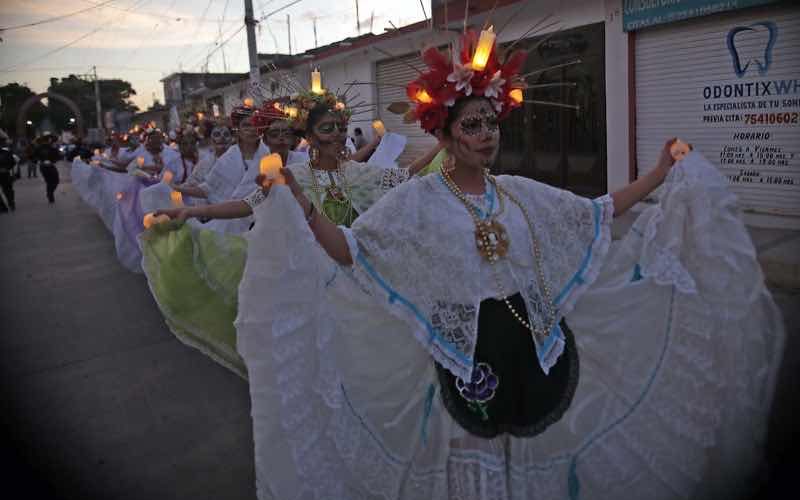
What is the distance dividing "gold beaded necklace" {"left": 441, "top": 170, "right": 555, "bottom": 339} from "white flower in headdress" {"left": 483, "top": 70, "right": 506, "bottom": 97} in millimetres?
350

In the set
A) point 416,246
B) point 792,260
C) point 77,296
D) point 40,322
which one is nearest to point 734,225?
point 416,246

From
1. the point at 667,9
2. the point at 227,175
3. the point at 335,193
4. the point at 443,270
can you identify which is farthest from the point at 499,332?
the point at 667,9

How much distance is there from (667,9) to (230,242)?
7.86m

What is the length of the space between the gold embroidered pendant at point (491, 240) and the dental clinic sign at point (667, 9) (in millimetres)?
7649

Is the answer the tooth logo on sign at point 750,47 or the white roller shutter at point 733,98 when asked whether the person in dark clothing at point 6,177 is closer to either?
the white roller shutter at point 733,98

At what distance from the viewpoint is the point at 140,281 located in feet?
28.6

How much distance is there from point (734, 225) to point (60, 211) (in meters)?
18.8

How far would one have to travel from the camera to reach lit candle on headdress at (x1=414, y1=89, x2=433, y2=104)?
267 cm

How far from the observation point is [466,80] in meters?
2.58

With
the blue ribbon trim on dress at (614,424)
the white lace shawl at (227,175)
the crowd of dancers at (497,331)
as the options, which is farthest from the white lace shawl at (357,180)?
the white lace shawl at (227,175)

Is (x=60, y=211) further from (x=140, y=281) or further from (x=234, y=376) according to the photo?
(x=234, y=376)

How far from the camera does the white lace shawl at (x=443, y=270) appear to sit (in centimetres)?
249

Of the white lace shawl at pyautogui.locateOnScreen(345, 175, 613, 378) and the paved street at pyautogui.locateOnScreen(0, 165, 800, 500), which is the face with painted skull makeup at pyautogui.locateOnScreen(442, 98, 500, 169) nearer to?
the white lace shawl at pyautogui.locateOnScreen(345, 175, 613, 378)

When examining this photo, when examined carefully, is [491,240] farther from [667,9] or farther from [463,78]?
[667,9]
